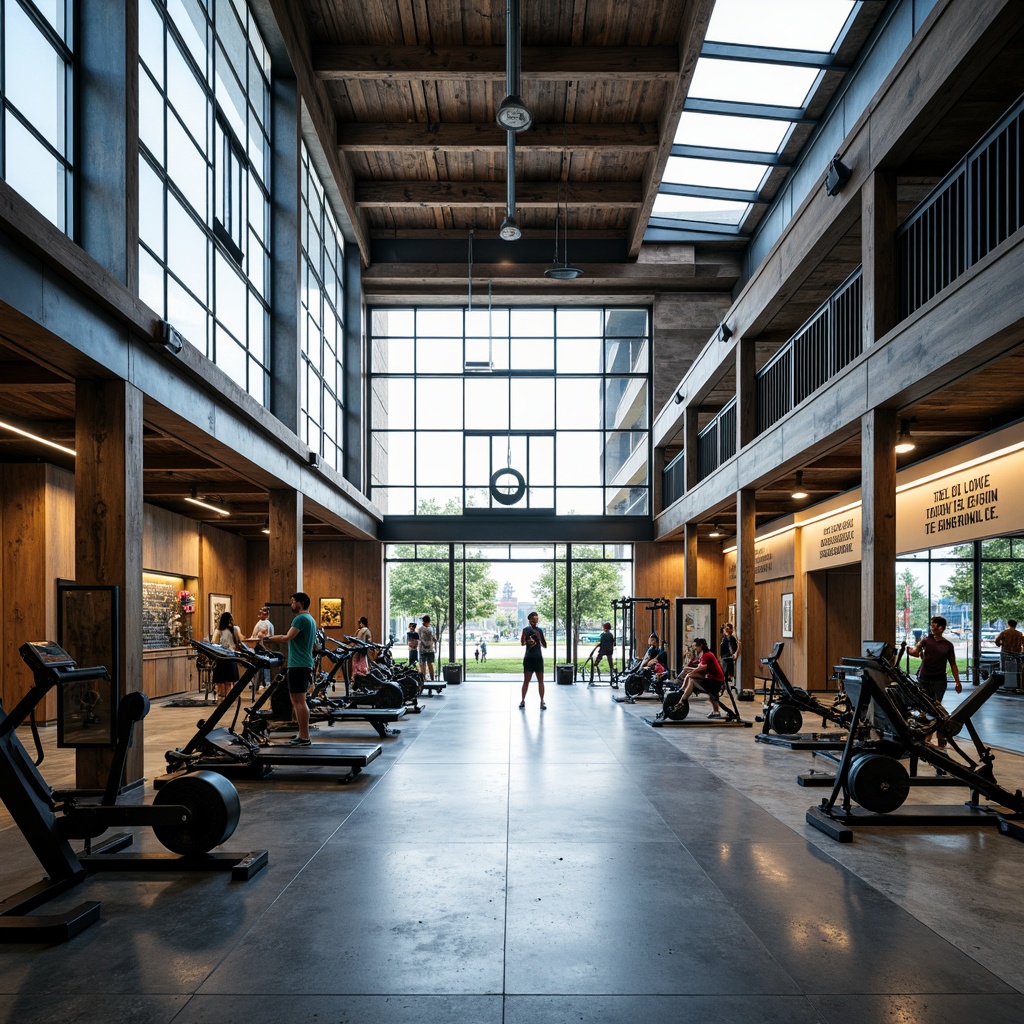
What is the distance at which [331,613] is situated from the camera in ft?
74.1

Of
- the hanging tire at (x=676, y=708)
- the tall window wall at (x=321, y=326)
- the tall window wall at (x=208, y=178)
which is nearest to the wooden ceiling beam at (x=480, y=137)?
the tall window wall at (x=321, y=326)

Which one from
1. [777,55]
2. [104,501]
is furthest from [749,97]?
[104,501]

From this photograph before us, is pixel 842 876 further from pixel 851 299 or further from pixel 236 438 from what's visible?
pixel 236 438

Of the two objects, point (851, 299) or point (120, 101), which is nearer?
point (120, 101)

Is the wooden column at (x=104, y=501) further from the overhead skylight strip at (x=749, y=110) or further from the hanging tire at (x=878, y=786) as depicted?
the overhead skylight strip at (x=749, y=110)

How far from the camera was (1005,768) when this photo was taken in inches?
336

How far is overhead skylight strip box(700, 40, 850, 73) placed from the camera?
14.0 meters

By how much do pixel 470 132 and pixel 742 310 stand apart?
7449mm

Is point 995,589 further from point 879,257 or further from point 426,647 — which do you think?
point 879,257

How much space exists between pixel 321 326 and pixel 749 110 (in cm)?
940

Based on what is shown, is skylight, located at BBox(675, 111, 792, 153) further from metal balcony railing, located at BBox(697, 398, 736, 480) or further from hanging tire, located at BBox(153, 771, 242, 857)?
hanging tire, located at BBox(153, 771, 242, 857)

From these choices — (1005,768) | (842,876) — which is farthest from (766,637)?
(842,876)

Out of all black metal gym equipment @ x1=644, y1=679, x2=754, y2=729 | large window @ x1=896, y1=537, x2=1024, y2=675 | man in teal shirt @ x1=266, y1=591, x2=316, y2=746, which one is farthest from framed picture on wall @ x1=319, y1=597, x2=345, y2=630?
large window @ x1=896, y1=537, x2=1024, y2=675

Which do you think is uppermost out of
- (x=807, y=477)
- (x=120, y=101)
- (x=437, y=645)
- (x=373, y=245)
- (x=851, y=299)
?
(x=373, y=245)
